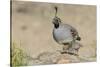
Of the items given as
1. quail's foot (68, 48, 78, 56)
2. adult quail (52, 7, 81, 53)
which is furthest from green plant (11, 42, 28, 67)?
quail's foot (68, 48, 78, 56)

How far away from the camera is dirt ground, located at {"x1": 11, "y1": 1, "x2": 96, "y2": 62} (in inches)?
76.8

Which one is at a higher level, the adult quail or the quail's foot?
the adult quail

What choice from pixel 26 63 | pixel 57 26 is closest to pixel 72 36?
pixel 57 26

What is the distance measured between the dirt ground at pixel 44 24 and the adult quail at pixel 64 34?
1.6 inches

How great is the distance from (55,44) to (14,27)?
472 millimetres

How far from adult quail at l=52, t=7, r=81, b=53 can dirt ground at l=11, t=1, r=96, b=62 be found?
0.04 m

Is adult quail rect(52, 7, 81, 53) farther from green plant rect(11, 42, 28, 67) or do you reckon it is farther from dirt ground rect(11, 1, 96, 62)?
green plant rect(11, 42, 28, 67)

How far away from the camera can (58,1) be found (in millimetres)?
2086

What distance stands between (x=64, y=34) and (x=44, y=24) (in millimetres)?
250

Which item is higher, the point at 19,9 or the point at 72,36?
the point at 19,9

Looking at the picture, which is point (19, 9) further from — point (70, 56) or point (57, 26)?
point (70, 56)
